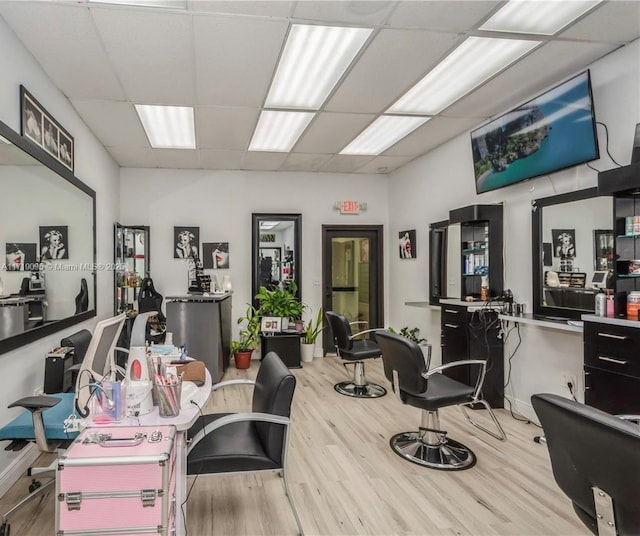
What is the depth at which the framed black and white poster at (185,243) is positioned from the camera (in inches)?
250

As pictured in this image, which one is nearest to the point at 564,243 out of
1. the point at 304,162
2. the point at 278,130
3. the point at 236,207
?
the point at 278,130

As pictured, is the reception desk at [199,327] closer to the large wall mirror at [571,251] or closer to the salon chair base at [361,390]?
the salon chair base at [361,390]

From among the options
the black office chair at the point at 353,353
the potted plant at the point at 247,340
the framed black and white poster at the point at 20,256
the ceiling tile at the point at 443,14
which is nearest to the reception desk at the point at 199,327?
the potted plant at the point at 247,340

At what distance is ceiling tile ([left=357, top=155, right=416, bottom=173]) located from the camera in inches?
234

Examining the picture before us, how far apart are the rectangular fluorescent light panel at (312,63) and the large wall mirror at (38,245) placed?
189 cm

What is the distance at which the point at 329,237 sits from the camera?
688 cm

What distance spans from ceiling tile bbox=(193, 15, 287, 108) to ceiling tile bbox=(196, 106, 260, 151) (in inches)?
7.9

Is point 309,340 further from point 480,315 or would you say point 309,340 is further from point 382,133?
point 382,133

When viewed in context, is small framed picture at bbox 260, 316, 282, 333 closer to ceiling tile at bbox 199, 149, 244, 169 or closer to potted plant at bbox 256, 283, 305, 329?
potted plant at bbox 256, 283, 305, 329

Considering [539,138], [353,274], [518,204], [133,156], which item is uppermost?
[133,156]

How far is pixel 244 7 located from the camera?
2521 mm

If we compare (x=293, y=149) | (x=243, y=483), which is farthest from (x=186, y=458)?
(x=293, y=149)

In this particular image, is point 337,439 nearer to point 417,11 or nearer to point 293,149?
point 417,11

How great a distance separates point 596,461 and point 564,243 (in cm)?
258
